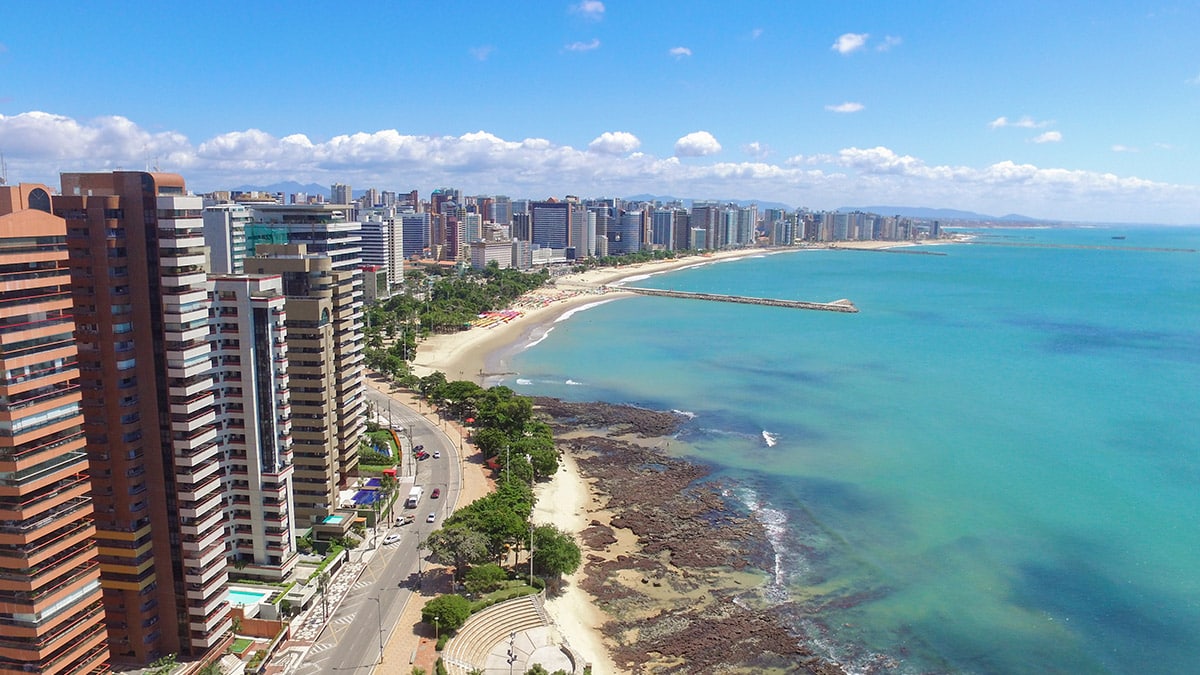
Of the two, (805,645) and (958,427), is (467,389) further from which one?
(958,427)

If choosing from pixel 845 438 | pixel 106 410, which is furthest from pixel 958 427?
pixel 106 410

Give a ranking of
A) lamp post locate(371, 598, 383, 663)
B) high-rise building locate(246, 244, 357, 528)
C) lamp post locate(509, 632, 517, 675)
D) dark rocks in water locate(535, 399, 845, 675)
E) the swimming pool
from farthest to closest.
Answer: high-rise building locate(246, 244, 357, 528)
dark rocks in water locate(535, 399, 845, 675)
the swimming pool
lamp post locate(509, 632, 517, 675)
lamp post locate(371, 598, 383, 663)

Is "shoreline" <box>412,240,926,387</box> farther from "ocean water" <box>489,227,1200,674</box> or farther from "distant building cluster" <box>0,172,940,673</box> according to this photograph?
"distant building cluster" <box>0,172,940,673</box>

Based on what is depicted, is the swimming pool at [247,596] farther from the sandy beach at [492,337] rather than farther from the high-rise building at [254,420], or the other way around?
the sandy beach at [492,337]

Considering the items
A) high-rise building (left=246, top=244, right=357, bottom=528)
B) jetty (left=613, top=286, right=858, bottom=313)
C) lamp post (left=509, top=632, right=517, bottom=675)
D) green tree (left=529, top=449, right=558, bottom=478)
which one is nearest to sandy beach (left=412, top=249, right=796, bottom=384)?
jetty (left=613, top=286, right=858, bottom=313)

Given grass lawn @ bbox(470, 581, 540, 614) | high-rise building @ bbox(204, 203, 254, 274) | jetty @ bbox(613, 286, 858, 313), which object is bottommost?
grass lawn @ bbox(470, 581, 540, 614)

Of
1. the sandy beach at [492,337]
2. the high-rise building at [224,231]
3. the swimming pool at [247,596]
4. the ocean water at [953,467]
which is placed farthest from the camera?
the sandy beach at [492,337]

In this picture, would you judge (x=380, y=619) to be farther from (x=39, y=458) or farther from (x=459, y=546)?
(x=39, y=458)

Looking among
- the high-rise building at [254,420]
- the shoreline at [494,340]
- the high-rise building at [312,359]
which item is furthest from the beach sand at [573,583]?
the shoreline at [494,340]
